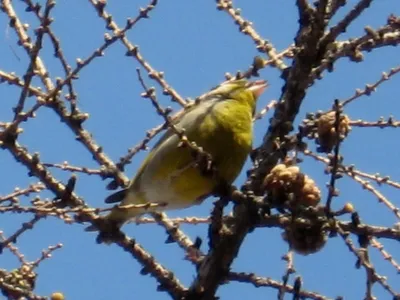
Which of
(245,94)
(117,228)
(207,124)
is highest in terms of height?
(245,94)

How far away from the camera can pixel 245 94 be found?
444 cm

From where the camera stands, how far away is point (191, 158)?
3801mm

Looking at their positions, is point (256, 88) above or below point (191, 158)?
above

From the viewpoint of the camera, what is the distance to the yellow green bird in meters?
3.79

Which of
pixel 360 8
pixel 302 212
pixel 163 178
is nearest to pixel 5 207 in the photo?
pixel 302 212

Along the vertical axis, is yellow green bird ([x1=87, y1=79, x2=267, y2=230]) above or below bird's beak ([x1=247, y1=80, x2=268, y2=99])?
below

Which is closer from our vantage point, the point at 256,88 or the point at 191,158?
the point at 191,158

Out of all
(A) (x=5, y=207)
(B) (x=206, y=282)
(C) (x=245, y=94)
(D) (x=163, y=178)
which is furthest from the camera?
(C) (x=245, y=94)

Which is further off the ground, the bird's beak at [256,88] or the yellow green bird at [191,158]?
the bird's beak at [256,88]

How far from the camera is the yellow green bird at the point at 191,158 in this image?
3.79 meters

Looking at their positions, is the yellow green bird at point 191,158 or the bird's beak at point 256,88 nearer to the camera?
the yellow green bird at point 191,158

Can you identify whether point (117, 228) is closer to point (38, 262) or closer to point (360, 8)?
point (38, 262)

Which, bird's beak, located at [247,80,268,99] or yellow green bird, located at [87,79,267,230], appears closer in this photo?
yellow green bird, located at [87,79,267,230]

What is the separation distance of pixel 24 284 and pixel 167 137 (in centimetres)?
130
